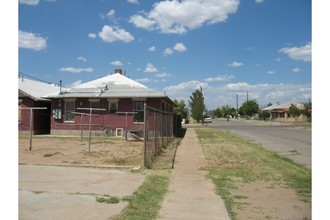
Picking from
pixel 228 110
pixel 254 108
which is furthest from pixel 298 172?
pixel 228 110

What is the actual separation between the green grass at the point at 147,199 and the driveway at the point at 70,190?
0.58 ft

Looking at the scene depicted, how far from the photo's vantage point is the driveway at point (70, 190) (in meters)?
5.93

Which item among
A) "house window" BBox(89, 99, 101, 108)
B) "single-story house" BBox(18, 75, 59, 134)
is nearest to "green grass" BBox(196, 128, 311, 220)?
"house window" BBox(89, 99, 101, 108)

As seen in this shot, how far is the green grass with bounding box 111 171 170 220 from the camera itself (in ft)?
19.5

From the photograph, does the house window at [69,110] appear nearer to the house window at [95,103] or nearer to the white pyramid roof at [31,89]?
the house window at [95,103]

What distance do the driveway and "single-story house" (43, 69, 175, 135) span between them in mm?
16702

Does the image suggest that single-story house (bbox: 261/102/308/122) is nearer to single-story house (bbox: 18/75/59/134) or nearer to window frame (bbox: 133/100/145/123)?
window frame (bbox: 133/100/145/123)

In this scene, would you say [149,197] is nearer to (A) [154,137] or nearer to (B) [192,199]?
(B) [192,199]

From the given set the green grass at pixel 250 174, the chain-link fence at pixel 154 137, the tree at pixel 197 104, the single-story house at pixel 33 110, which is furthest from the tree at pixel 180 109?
the green grass at pixel 250 174

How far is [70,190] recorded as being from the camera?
25.1 feet

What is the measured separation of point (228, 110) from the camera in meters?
156
